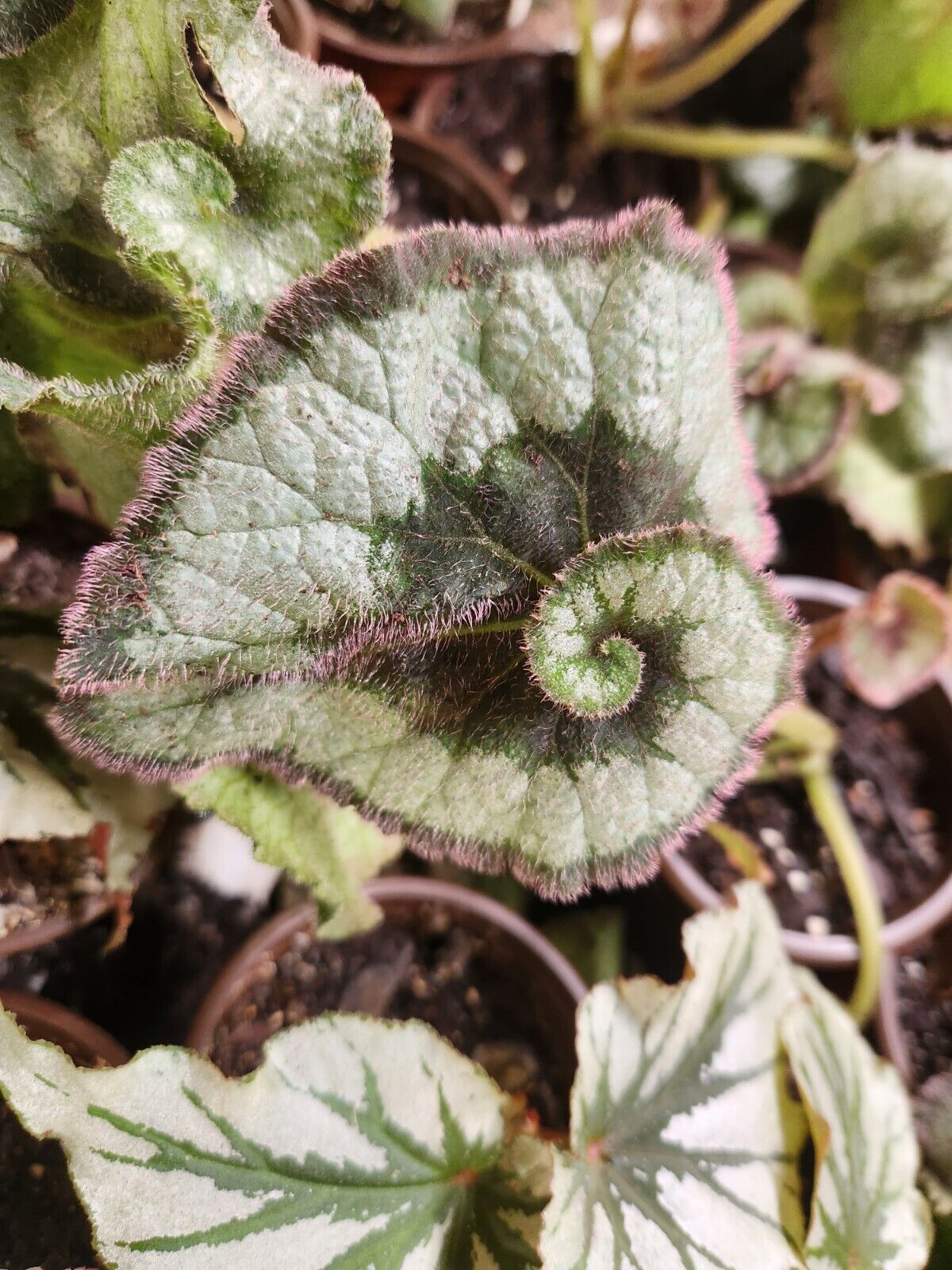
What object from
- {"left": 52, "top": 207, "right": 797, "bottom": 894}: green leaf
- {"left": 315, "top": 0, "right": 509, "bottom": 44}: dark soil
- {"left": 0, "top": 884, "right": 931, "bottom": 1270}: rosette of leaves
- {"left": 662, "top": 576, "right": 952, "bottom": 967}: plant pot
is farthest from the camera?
{"left": 315, "top": 0, "right": 509, "bottom": 44}: dark soil

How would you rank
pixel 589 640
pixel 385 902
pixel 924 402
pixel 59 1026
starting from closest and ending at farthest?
pixel 589 640
pixel 59 1026
pixel 385 902
pixel 924 402

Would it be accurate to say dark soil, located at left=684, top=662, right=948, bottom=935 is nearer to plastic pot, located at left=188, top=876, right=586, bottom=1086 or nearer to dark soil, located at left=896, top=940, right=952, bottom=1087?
dark soil, located at left=896, top=940, right=952, bottom=1087

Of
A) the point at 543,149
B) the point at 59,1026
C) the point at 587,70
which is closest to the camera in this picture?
the point at 59,1026

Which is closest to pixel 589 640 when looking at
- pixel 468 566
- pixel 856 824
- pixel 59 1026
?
pixel 468 566

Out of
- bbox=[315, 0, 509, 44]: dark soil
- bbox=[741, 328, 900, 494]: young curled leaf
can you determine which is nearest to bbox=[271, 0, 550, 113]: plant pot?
bbox=[315, 0, 509, 44]: dark soil

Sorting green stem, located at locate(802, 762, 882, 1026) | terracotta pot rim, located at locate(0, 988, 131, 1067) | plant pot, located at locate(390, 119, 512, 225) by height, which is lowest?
terracotta pot rim, located at locate(0, 988, 131, 1067)

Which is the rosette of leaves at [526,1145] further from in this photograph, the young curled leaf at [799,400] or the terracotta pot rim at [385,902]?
the young curled leaf at [799,400]

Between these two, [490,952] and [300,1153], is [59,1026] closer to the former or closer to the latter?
[300,1153]
